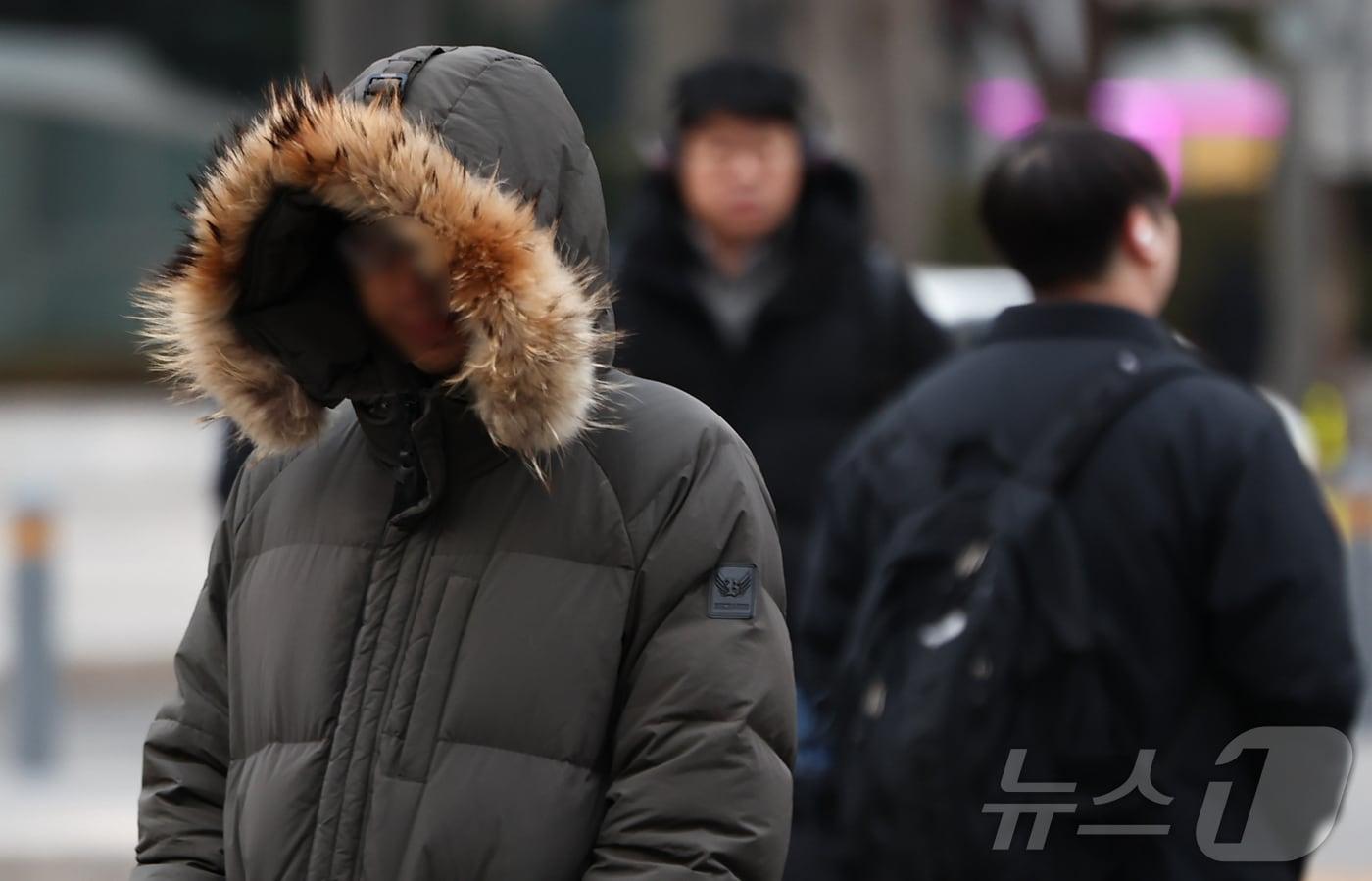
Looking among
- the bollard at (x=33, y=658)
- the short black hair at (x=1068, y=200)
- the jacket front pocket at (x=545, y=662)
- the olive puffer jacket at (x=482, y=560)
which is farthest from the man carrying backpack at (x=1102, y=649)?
the bollard at (x=33, y=658)

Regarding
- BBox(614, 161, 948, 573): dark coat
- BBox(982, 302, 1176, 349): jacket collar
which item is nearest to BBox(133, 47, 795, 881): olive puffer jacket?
BBox(982, 302, 1176, 349): jacket collar

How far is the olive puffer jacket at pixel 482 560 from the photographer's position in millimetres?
2184

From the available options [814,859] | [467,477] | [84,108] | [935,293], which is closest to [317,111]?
[467,477]

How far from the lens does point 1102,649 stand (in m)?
2.93

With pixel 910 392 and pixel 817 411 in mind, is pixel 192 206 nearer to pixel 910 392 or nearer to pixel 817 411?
pixel 910 392

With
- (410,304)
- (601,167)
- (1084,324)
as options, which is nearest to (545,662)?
(410,304)

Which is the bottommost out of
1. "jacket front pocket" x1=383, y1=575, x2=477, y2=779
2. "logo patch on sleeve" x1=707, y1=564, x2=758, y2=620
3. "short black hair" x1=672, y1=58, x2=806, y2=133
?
"jacket front pocket" x1=383, y1=575, x2=477, y2=779

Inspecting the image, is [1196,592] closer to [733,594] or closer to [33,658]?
[733,594]

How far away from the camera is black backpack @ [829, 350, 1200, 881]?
9.53 ft

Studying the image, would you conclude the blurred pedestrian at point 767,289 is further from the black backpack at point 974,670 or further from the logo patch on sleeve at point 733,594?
the logo patch on sleeve at point 733,594

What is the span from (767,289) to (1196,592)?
187cm

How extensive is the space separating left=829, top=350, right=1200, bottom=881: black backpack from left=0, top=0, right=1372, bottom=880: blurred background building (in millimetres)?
3844

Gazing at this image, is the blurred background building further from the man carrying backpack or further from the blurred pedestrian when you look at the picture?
the man carrying backpack

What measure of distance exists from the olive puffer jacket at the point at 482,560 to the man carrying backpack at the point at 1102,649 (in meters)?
0.70
